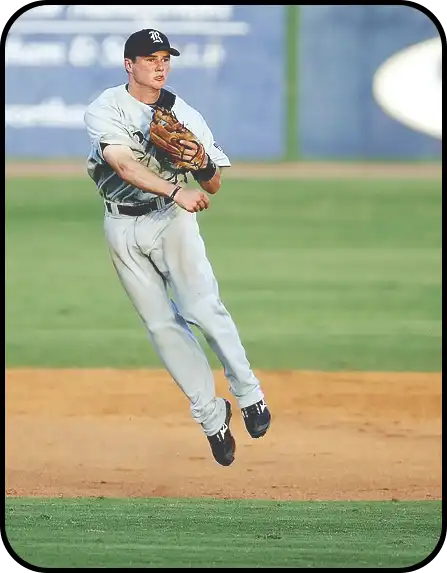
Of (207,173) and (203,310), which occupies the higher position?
(207,173)

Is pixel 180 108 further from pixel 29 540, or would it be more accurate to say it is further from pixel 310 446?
pixel 310 446

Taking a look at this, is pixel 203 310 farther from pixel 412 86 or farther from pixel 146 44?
pixel 412 86

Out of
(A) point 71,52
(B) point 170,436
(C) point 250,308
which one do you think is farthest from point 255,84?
(B) point 170,436

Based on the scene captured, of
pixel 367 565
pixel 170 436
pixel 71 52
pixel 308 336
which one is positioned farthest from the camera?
pixel 71 52

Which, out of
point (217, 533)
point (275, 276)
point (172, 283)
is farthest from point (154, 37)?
point (275, 276)

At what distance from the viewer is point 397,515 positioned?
4996 mm

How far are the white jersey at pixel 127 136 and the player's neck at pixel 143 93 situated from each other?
0.01 meters

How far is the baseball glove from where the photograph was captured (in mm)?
4254

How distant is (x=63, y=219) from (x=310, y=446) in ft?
28.7

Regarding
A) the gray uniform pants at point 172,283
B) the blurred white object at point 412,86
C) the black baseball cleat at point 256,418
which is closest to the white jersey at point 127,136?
the gray uniform pants at point 172,283

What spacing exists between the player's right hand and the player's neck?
363 mm

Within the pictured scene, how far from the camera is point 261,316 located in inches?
453

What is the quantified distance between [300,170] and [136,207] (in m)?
11.8

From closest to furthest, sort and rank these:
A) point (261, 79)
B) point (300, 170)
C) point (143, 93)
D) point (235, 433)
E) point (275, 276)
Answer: point (143, 93) → point (235, 433) → point (275, 276) → point (261, 79) → point (300, 170)
